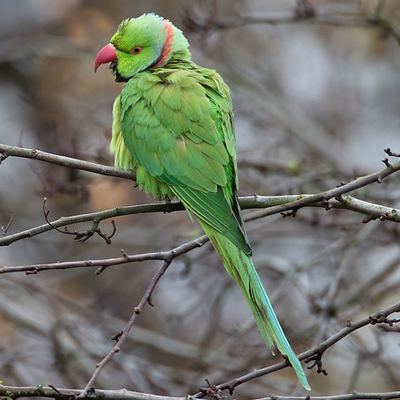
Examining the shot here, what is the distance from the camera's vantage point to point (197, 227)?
282 inches

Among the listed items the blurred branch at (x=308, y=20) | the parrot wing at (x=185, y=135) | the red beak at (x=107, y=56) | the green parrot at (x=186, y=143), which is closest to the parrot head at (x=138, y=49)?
the red beak at (x=107, y=56)

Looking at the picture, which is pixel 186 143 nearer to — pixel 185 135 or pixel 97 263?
pixel 185 135

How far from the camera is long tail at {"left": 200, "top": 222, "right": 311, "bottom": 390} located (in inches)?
104

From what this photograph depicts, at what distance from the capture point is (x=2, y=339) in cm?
680

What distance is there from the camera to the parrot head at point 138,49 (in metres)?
4.08

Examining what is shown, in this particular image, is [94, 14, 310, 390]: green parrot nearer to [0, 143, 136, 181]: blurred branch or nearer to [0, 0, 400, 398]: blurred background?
[0, 143, 136, 181]: blurred branch

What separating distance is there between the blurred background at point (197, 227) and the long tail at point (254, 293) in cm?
123

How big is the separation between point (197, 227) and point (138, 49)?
333cm

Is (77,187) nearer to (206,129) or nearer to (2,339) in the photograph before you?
(206,129)

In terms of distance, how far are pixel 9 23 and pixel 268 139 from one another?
4.20 meters

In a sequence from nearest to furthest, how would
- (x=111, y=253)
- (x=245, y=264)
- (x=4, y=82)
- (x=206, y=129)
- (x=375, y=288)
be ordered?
(x=245, y=264), (x=206, y=129), (x=375, y=288), (x=111, y=253), (x=4, y=82)

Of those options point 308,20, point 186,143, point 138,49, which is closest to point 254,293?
point 186,143

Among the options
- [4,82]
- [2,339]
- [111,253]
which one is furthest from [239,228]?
[4,82]

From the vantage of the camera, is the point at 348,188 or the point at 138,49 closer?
the point at 348,188
